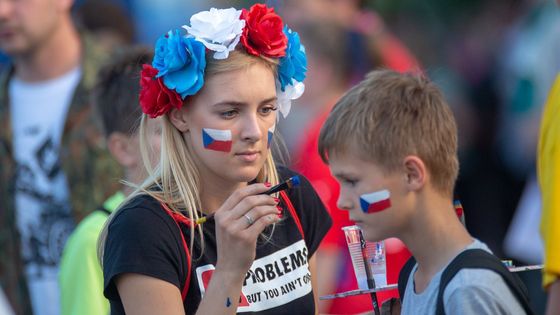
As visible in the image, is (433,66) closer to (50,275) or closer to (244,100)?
(50,275)

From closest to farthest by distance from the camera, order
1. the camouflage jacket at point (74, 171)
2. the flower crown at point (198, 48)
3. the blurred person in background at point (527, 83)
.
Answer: the flower crown at point (198, 48)
the camouflage jacket at point (74, 171)
the blurred person in background at point (527, 83)

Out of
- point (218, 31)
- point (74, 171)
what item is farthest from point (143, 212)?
point (74, 171)

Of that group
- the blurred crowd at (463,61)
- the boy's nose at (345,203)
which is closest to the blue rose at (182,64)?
the boy's nose at (345,203)

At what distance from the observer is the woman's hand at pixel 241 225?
3.32 m

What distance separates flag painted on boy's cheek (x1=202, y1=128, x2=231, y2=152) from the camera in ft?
11.5

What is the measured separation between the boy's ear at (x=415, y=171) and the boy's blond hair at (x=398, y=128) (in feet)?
0.05

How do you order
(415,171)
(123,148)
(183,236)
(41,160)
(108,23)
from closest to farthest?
(415,171) < (183,236) < (123,148) < (41,160) < (108,23)

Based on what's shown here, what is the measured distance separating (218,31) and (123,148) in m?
1.40

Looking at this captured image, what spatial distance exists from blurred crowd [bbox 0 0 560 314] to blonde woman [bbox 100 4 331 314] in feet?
6.24

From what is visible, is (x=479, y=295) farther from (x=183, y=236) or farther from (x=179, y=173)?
(x=179, y=173)

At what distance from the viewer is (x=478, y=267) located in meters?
3.03

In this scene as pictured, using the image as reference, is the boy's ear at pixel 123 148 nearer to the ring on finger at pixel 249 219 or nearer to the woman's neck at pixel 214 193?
the woman's neck at pixel 214 193

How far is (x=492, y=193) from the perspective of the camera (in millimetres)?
7410

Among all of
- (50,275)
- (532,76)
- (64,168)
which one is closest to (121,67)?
(64,168)
